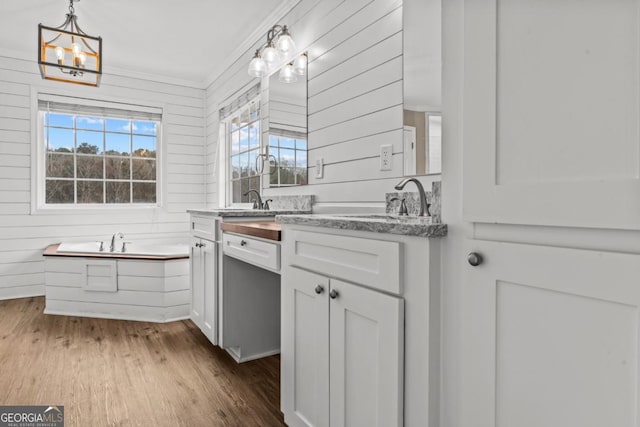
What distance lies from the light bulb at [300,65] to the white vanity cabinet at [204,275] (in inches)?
45.1

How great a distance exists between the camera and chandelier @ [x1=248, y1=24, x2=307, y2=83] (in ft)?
8.43

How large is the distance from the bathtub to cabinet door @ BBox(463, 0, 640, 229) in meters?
2.83

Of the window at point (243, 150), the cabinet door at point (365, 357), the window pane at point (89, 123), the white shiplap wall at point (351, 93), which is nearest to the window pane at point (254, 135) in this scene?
the window at point (243, 150)

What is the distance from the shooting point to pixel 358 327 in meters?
1.19

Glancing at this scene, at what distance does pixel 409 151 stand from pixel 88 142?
3.91 m

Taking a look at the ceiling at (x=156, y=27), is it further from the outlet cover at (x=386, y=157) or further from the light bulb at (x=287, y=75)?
the outlet cover at (x=386, y=157)

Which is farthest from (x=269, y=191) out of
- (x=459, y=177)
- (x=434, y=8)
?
(x=459, y=177)

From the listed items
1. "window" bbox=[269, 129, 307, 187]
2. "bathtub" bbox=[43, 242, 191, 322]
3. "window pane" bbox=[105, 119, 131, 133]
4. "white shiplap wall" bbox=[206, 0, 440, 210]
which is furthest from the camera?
"window pane" bbox=[105, 119, 131, 133]

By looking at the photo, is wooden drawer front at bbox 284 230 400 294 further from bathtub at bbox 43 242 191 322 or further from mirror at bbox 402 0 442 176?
bathtub at bbox 43 242 191 322

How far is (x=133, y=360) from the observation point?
2371mm

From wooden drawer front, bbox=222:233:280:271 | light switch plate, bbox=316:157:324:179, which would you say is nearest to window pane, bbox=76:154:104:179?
wooden drawer front, bbox=222:233:280:271

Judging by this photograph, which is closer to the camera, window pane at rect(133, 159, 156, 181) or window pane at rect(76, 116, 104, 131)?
window pane at rect(76, 116, 104, 131)

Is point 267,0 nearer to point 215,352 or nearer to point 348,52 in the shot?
point 348,52

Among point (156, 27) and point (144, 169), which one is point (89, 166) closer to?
point (144, 169)
